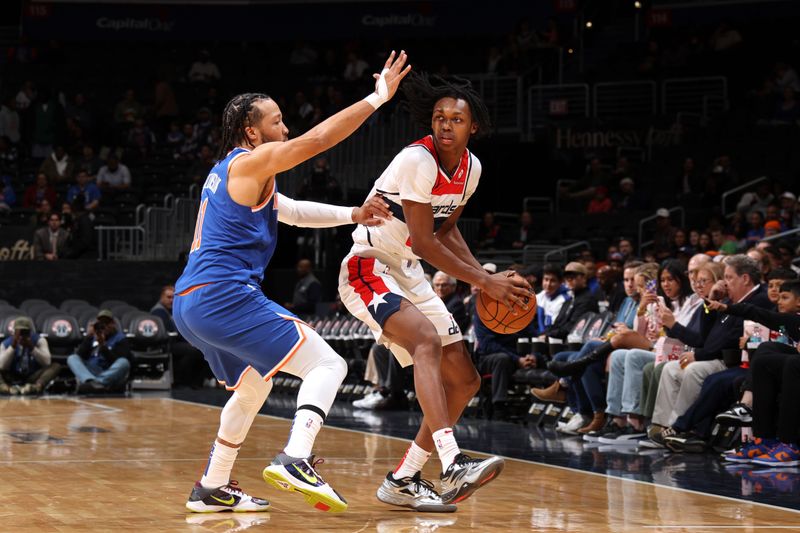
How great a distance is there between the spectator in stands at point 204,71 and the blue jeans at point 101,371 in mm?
10391

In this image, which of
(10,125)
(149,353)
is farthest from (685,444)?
(10,125)

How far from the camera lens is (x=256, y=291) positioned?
5.05 m

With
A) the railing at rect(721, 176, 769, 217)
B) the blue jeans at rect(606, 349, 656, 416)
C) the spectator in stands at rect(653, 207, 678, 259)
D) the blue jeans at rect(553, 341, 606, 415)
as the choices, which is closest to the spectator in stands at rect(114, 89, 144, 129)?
the spectator in stands at rect(653, 207, 678, 259)

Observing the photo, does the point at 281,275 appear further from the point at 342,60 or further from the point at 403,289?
the point at 403,289

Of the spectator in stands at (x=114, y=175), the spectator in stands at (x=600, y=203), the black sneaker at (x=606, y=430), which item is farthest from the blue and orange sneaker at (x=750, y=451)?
the spectator in stands at (x=114, y=175)

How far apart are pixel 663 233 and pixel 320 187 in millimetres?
5145

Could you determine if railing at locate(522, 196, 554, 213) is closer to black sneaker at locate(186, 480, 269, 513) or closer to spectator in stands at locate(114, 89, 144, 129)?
spectator in stands at locate(114, 89, 144, 129)

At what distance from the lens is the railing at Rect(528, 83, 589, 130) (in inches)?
790

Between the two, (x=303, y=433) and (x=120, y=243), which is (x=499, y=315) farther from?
(x=120, y=243)

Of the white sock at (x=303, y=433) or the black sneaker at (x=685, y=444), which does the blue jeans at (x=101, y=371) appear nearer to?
the black sneaker at (x=685, y=444)

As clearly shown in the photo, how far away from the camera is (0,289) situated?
672 inches

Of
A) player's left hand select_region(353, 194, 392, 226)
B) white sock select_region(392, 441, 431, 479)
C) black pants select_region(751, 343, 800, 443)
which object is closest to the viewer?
player's left hand select_region(353, 194, 392, 226)

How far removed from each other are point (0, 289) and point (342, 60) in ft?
30.3

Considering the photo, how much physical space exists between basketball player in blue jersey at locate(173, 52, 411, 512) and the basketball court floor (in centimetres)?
42
